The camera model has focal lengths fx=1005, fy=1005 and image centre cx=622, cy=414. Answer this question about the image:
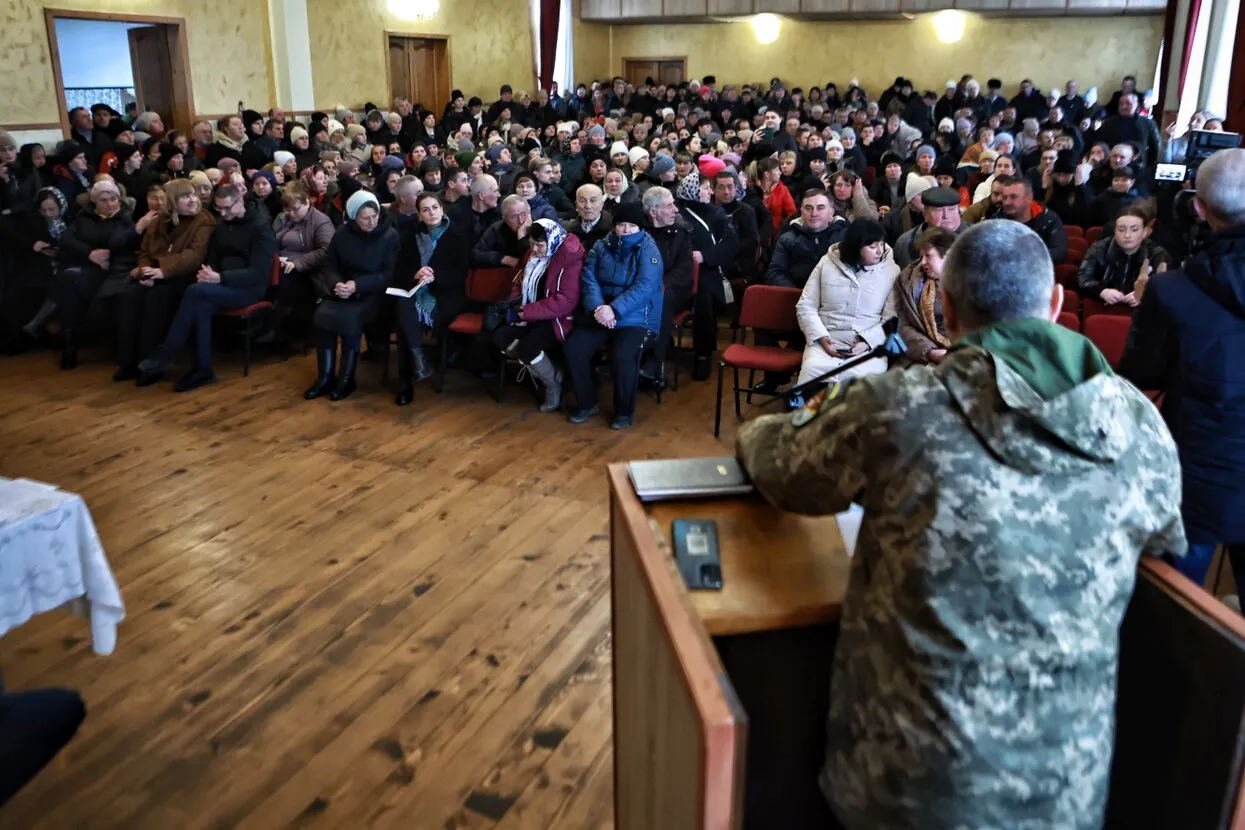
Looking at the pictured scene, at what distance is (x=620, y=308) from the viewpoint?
190 inches

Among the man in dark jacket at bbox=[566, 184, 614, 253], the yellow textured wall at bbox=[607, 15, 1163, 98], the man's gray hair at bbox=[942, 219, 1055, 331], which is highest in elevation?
the yellow textured wall at bbox=[607, 15, 1163, 98]

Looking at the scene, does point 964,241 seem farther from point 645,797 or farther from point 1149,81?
point 1149,81

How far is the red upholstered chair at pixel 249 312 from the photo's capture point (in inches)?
221

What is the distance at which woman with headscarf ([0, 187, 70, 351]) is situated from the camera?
6238mm

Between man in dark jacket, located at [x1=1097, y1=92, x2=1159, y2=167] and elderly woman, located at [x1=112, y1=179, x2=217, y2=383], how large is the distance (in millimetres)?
8835

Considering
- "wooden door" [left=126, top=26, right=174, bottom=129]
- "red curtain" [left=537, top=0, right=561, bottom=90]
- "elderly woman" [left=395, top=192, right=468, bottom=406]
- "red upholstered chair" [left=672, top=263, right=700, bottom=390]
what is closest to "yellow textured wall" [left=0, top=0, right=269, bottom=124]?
"wooden door" [left=126, top=26, right=174, bottom=129]

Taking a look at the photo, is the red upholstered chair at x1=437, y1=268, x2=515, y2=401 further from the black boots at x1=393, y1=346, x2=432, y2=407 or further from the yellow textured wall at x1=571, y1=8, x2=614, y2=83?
the yellow textured wall at x1=571, y1=8, x2=614, y2=83

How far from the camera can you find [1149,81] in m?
15.5

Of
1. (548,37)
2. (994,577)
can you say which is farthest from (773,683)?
(548,37)

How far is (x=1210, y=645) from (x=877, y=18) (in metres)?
17.0

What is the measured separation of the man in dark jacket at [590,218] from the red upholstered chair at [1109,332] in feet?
7.69

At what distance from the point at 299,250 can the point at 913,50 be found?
45.0 feet

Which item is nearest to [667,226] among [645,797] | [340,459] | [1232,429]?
[340,459]

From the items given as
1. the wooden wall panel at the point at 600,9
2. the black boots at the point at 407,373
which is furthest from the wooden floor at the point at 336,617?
the wooden wall panel at the point at 600,9
